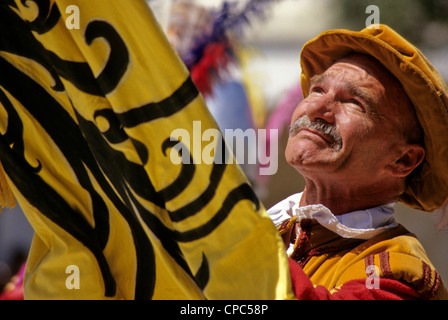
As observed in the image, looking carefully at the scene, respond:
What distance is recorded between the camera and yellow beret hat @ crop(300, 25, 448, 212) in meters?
2.15

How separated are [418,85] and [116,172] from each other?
1.13 metres

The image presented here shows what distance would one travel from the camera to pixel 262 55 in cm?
539

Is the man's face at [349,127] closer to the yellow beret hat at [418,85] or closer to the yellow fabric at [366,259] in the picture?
the yellow beret hat at [418,85]

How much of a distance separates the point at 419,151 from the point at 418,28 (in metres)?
3.78

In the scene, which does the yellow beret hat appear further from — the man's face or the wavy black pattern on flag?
the wavy black pattern on flag

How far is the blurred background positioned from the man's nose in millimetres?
1867

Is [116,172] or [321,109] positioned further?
[321,109]

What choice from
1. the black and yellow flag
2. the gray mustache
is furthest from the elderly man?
the black and yellow flag

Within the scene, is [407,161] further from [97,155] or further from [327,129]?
[97,155]

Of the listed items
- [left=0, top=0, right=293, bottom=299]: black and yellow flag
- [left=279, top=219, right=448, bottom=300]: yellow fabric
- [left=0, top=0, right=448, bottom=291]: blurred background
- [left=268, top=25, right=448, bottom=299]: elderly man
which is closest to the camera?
[left=0, top=0, right=293, bottom=299]: black and yellow flag

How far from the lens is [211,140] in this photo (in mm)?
1410

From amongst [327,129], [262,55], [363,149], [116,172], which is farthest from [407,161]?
[262,55]
